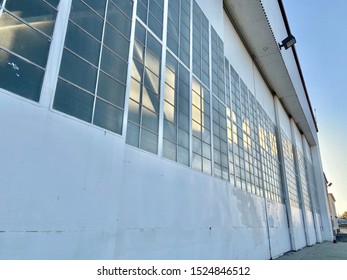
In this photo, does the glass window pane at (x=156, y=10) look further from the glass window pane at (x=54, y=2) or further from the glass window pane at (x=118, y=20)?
the glass window pane at (x=54, y=2)

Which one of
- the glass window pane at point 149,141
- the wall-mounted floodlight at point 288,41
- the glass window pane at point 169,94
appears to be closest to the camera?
the glass window pane at point 149,141

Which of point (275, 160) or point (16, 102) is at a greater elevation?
point (275, 160)

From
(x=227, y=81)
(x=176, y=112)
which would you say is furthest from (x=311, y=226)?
(x=176, y=112)

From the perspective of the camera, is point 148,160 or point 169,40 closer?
point 148,160

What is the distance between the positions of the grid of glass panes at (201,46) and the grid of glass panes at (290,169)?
38.1ft

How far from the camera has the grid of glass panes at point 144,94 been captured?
15.0 ft

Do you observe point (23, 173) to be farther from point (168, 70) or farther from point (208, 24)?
point (208, 24)

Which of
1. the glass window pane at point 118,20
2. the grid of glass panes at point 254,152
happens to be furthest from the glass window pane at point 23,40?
the grid of glass panes at point 254,152

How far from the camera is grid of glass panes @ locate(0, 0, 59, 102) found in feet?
8.77

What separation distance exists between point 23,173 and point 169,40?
15.6 feet

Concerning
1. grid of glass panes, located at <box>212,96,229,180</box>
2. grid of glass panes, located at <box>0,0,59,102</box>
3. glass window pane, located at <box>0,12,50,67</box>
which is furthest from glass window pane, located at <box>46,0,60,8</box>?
grid of glass panes, located at <box>212,96,229,180</box>

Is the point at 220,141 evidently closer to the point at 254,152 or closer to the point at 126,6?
the point at 254,152
